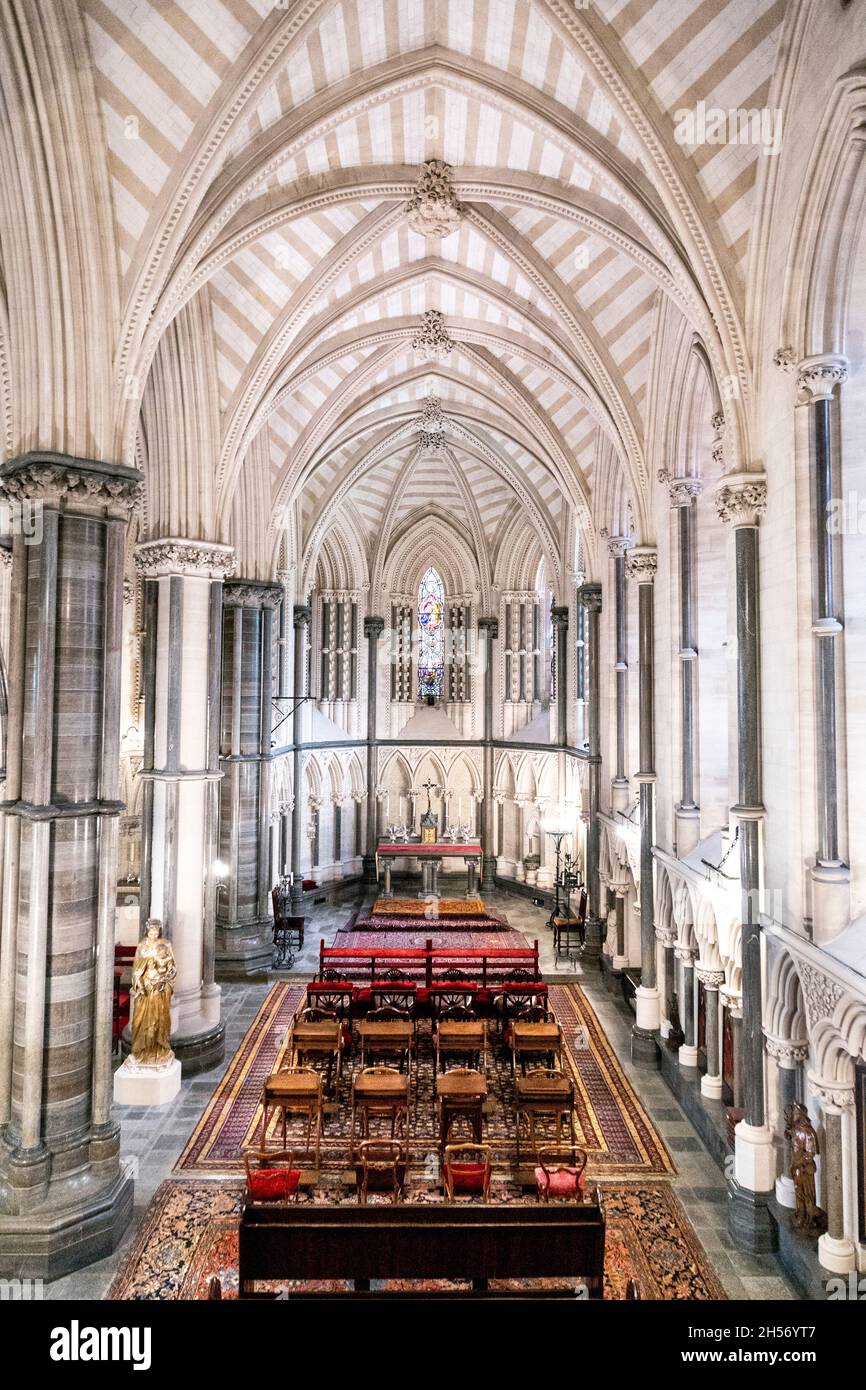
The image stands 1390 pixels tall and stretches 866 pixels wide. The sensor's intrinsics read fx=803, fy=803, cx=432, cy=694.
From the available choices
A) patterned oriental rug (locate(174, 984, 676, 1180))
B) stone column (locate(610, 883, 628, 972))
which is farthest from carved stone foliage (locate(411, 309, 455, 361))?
patterned oriental rug (locate(174, 984, 676, 1180))

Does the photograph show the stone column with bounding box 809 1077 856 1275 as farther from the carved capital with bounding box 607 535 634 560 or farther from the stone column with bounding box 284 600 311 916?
the stone column with bounding box 284 600 311 916

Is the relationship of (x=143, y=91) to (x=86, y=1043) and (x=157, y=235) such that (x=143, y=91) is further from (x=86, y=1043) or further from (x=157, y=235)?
(x=86, y=1043)

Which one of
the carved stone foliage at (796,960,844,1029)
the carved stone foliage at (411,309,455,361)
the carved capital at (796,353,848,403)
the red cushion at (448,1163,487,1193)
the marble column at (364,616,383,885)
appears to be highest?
the carved stone foliage at (411,309,455,361)

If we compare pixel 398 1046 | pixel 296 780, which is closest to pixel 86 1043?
pixel 398 1046

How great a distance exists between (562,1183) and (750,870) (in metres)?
3.90

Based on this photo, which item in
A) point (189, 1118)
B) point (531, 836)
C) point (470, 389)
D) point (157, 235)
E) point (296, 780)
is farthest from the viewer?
point (531, 836)

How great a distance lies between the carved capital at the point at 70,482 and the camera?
8.73m

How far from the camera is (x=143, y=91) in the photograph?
886 centimetres

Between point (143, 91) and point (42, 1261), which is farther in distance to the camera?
point (143, 91)

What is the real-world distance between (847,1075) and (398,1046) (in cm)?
639

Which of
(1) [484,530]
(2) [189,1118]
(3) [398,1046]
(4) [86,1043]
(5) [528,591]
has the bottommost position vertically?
(2) [189,1118]

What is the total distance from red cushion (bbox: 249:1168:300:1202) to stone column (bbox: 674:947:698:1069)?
637 centimetres

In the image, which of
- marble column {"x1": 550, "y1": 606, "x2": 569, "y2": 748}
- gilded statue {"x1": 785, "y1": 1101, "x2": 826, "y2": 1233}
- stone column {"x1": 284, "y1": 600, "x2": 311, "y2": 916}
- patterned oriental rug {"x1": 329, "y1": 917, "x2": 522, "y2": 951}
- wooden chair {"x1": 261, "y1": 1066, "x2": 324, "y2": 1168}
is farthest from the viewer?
→ stone column {"x1": 284, "y1": 600, "x2": 311, "y2": 916}

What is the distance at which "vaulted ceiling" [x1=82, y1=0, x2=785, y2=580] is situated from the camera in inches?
344
